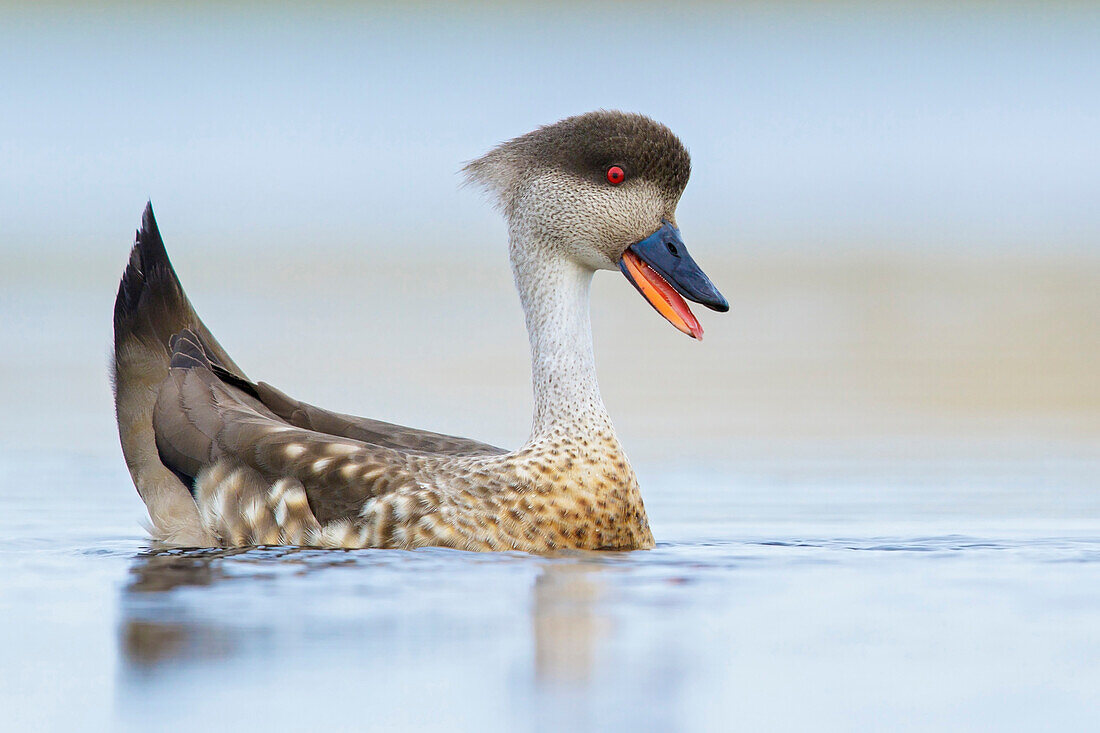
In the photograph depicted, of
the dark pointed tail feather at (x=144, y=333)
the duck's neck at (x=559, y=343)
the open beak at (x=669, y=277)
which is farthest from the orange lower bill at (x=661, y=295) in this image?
the dark pointed tail feather at (x=144, y=333)

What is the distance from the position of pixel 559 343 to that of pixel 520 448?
0.50 metres

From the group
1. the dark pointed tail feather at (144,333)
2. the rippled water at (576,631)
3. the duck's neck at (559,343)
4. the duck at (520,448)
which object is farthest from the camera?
the dark pointed tail feather at (144,333)

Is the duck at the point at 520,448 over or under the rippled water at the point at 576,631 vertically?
over

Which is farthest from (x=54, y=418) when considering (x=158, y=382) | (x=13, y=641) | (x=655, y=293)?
(x=13, y=641)

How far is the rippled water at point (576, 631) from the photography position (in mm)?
5055

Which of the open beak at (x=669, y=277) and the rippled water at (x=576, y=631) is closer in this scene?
the rippled water at (x=576, y=631)

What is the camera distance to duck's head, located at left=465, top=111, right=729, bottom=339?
26.4ft

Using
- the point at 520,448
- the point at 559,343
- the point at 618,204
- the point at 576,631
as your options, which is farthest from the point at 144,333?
the point at 576,631

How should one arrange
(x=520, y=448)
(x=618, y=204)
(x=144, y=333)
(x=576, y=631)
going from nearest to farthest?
(x=576, y=631)
(x=618, y=204)
(x=520, y=448)
(x=144, y=333)

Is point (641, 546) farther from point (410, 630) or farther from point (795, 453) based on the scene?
point (795, 453)

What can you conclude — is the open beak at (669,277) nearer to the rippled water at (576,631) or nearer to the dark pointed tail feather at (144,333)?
the rippled water at (576,631)

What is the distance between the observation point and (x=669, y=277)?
8070 millimetres

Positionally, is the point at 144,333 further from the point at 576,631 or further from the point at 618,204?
the point at 576,631

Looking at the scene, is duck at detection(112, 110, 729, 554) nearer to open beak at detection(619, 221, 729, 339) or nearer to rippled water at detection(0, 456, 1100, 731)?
open beak at detection(619, 221, 729, 339)
